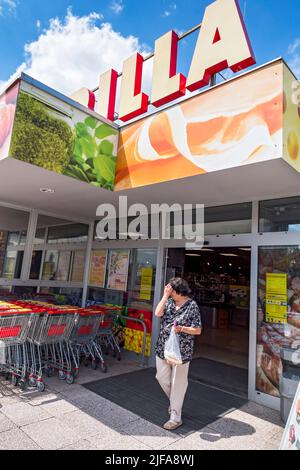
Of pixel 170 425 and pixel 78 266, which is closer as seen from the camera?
pixel 170 425

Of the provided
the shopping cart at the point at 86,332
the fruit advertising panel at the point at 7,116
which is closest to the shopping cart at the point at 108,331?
the shopping cart at the point at 86,332

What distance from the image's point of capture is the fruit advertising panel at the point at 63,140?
3.65 m

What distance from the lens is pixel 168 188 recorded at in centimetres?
441

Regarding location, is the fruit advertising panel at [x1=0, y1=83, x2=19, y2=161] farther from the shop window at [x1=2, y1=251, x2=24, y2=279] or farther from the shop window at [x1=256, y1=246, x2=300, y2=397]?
the shop window at [x1=256, y1=246, x2=300, y2=397]

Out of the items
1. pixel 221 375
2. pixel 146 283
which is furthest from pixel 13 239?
pixel 221 375

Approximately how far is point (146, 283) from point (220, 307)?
650 centimetres

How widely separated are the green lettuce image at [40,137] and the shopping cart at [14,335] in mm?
2116

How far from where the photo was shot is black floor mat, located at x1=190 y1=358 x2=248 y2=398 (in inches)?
186

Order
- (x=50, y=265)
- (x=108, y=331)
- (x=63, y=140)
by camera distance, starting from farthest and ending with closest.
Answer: (x=50, y=265) < (x=108, y=331) < (x=63, y=140)

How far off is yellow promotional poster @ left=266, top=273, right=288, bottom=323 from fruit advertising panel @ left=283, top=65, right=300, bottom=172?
66.5 inches

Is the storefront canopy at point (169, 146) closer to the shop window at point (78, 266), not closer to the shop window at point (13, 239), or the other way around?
the shop window at point (13, 239)

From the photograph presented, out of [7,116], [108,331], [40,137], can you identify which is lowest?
[108,331]

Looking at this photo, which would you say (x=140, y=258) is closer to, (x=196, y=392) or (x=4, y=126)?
(x=196, y=392)

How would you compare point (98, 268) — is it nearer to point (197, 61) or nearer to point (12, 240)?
point (12, 240)
